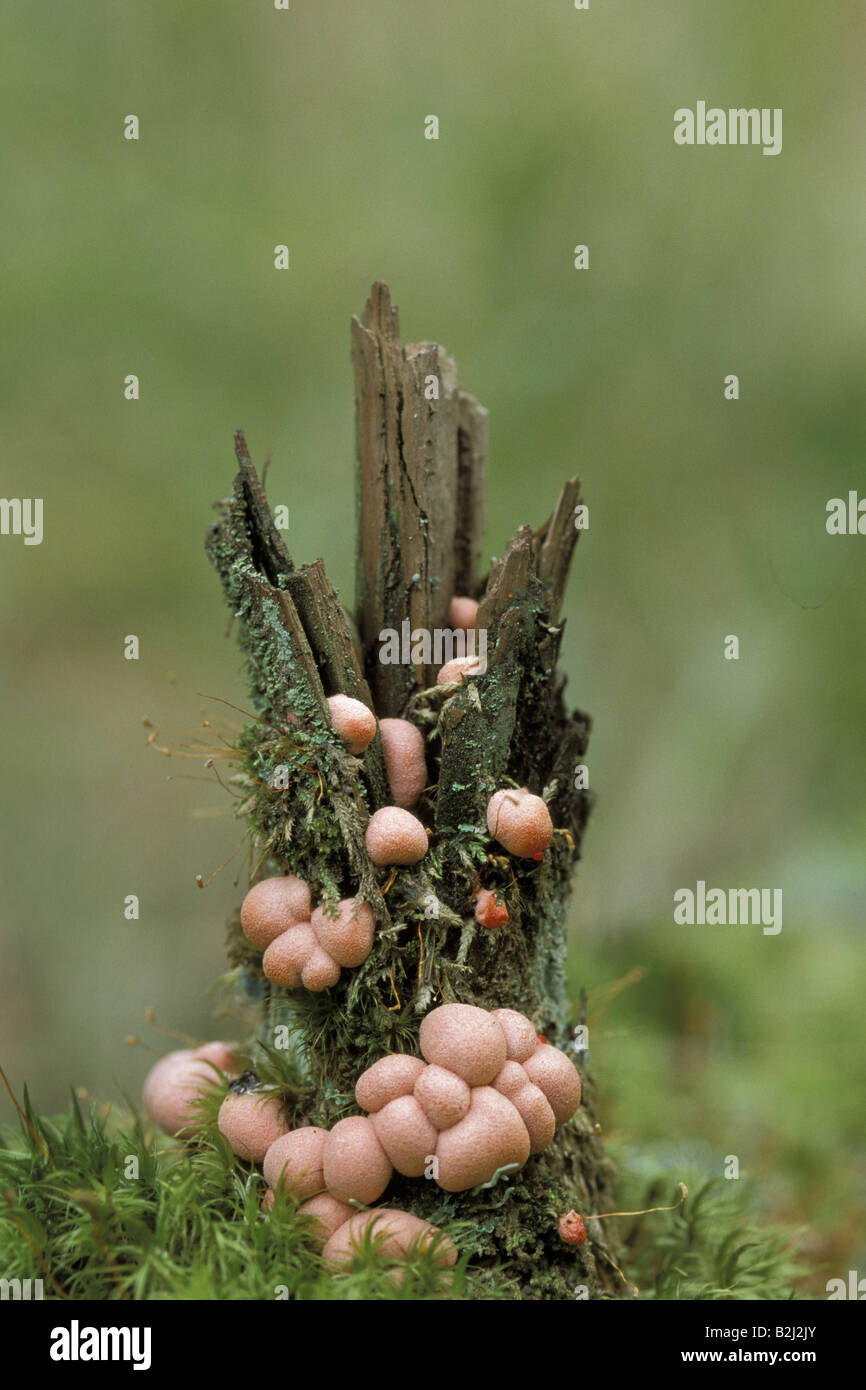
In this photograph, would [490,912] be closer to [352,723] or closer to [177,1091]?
[352,723]

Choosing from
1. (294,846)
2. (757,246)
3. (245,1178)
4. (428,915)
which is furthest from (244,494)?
(757,246)

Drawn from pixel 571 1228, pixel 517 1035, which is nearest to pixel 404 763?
pixel 517 1035

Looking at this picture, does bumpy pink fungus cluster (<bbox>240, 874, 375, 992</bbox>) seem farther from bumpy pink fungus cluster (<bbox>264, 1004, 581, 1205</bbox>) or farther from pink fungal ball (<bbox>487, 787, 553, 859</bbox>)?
pink fungal ball (<bbox>487, 787, 553, 859</bbox>)

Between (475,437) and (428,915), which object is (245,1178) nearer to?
(428,915)

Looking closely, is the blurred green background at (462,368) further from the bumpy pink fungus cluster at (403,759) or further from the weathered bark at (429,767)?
the bumpy pink fungus cluster at (403,759)

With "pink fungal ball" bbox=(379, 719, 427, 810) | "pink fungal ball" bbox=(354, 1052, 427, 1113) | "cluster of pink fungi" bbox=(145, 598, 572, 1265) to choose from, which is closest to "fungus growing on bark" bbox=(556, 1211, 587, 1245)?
"cluster of pink fungi" bbox=(145, 598, 572, 1265)

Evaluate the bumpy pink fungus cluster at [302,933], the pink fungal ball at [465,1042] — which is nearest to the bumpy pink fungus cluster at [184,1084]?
the bumpy pink fungus cluster at [302,933]
